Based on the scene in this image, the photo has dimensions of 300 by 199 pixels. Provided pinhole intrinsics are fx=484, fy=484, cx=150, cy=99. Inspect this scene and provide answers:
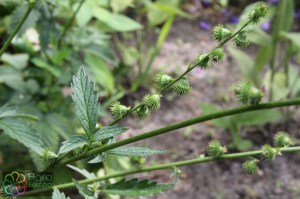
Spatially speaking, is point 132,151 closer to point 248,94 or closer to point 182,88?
point 182,88

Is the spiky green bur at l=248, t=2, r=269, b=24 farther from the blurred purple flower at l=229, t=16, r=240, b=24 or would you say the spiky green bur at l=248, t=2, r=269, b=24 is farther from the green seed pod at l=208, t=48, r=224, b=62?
the blurred purple flower at l=229, t=16, r=240, b=24

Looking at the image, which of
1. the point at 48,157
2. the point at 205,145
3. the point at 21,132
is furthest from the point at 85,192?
the point at 205,145

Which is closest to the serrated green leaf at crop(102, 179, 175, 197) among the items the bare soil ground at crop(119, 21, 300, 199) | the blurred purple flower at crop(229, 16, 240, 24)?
the bare soil ground at crop(119, 21, 300, 199)

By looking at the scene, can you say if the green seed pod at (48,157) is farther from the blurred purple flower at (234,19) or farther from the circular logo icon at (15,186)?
the blurred purple flower at (234,19)

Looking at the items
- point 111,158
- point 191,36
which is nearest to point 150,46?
point 191,36

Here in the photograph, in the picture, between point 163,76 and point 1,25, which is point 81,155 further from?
point 1,25

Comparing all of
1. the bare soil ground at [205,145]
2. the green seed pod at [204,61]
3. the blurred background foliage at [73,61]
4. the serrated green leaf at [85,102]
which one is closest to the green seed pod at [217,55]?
the green seed pod at [204,61]

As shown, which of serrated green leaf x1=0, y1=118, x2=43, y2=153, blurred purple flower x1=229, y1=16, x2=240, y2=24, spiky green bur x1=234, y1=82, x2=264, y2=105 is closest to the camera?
spiky green bur x1=234, y1=82, x2=264, y2=105
